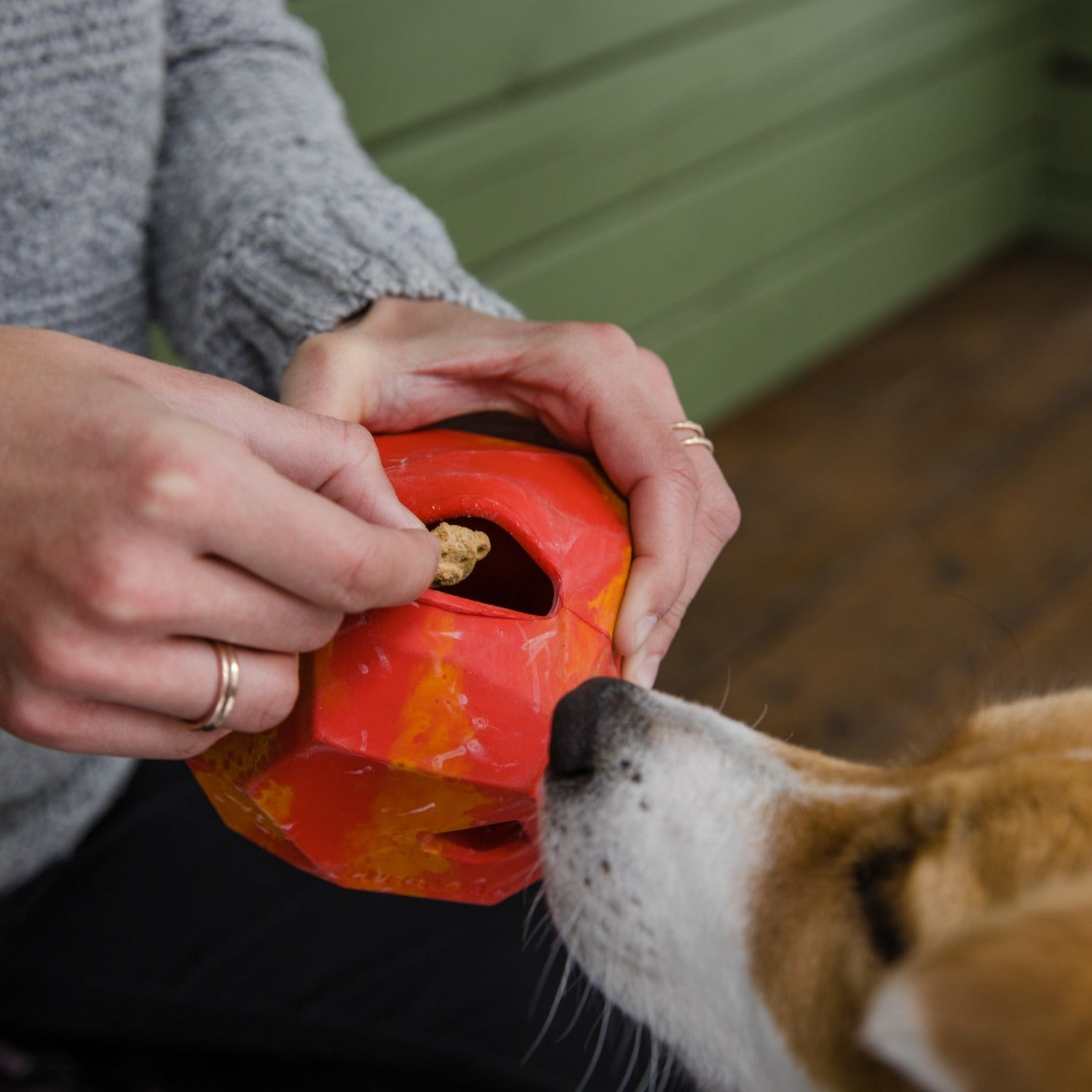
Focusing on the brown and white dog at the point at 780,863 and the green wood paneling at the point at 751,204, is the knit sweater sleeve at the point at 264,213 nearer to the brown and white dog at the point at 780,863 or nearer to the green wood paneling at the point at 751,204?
the brown and white dog at the point at 780,863

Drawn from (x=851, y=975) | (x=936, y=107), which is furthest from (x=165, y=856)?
(x=936, y=107)

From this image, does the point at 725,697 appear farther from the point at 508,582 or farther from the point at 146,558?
the point at 146,558

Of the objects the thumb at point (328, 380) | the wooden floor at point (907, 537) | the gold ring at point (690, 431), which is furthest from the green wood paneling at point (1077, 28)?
the thumb at point (328, 380)

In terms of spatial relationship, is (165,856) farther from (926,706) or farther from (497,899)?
(926,706)

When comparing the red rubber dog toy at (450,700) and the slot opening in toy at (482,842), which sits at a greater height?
the red rubber dog toy at (450,700)

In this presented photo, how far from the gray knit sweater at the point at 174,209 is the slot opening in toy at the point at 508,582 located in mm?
272

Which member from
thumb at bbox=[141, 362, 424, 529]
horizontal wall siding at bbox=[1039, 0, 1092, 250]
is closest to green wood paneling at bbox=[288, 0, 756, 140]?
thumb at bbox=[141, 362, 424, 529]

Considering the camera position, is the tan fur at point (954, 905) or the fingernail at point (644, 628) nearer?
the tan fur at point (954, 905)

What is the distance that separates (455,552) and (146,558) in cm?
22

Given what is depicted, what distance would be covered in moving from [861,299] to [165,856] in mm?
2611

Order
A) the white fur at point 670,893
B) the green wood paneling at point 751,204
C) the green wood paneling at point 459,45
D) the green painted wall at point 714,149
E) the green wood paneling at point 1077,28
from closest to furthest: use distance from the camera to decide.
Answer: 1. the white fur at point 670,893
2. the green wood paneling at point 459,45
3. the green painted wall at point 714,149
4. the green wood paneling at point 751,204
5. the green wood paneling at point 1077,28

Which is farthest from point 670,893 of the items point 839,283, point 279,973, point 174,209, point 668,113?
point 839,283

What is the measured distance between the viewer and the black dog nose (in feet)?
2.32

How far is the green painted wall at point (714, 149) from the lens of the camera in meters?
1.99
